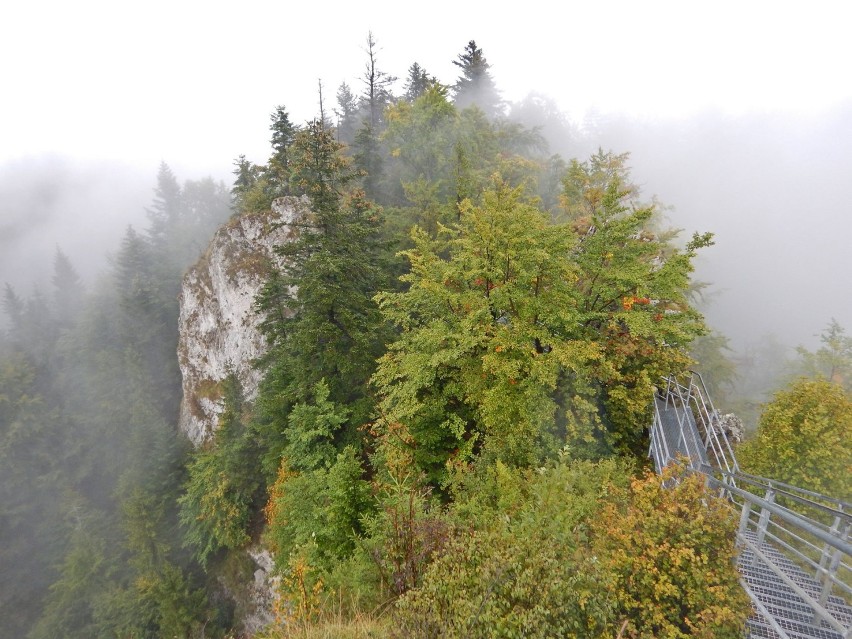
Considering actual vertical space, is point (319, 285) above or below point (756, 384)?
above

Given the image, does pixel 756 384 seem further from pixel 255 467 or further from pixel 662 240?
pixel 255 467

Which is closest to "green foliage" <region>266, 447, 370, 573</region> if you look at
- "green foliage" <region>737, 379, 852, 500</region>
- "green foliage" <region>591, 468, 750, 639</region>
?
"green foliage" <region>591, 468, 750, 639</region>

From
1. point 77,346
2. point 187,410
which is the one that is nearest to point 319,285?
point 187,410

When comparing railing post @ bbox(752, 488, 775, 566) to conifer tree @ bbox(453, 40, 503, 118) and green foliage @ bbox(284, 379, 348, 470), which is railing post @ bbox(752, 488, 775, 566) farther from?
conifer tree @ bbox(453, 40, 503, 118)

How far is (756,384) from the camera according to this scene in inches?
1797

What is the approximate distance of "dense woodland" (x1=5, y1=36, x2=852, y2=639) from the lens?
442 centimetres

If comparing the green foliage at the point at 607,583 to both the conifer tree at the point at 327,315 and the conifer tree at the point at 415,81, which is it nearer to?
the conifer tree at the point at 327,315

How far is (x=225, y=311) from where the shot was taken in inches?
1049

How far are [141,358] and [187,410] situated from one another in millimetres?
11315

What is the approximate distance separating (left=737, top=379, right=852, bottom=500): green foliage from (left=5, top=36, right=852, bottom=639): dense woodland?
47 mm

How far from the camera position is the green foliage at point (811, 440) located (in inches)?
268

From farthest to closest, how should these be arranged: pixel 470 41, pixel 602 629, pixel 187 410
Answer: pixel 470 41 < pixel 187 410 < pixel 602 629

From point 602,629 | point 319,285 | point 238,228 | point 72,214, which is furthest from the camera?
point 72,214

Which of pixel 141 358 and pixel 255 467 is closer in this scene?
pixel 255 467
